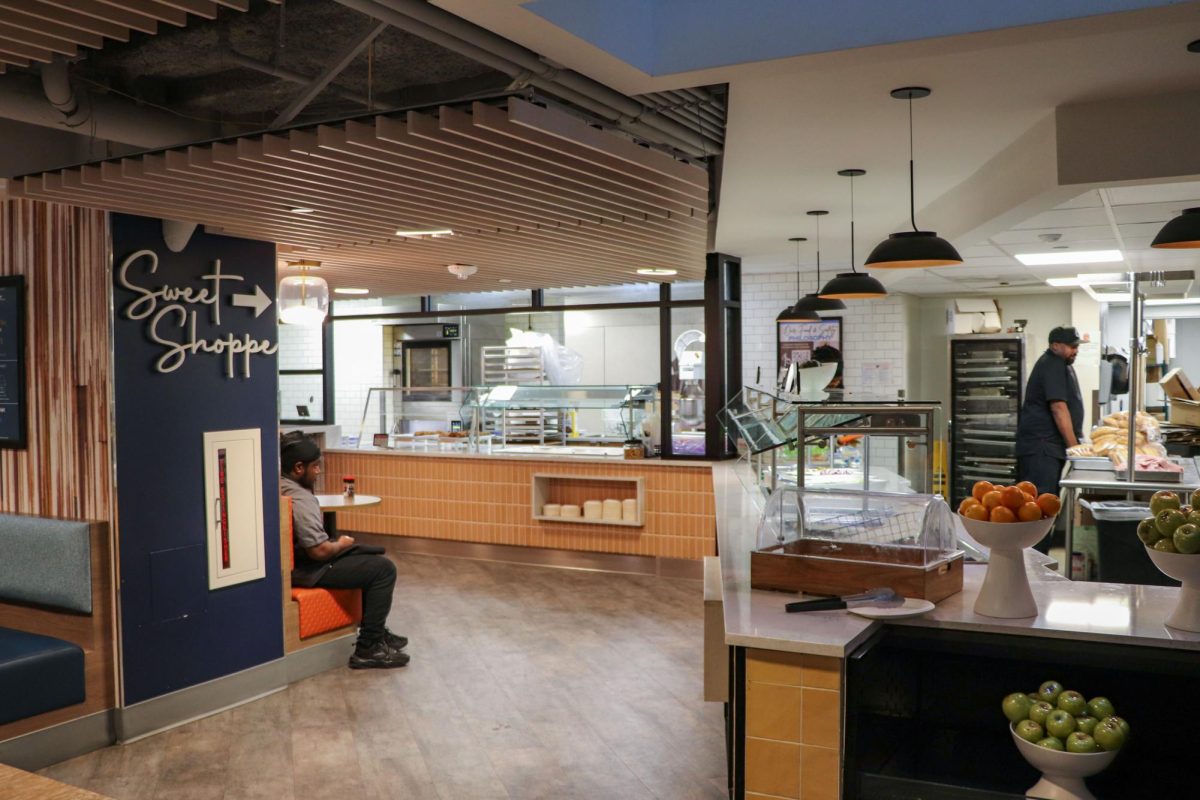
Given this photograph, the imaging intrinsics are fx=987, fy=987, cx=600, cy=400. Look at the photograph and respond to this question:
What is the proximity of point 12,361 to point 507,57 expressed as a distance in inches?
128

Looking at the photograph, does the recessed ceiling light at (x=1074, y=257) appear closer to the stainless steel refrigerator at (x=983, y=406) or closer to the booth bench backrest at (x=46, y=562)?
the stainless steel refrigerator at (x=983, y=406)

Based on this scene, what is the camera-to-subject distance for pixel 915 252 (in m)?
3.99

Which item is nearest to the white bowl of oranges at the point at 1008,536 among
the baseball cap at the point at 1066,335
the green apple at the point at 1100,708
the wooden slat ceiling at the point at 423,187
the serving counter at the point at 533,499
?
the green apple at the point at 1100,708

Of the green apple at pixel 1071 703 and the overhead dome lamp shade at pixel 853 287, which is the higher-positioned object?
the overhead dome lamp shade at pixel 853 287

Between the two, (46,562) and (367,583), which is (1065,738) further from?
(46,562)

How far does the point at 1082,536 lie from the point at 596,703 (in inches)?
127

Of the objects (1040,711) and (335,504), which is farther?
(335,504)

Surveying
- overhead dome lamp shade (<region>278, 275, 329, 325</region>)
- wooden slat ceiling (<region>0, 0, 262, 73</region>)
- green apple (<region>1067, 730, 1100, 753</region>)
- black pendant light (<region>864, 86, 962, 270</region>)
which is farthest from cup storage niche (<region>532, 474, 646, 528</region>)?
wooden slat ceiling (<region>0, 0, 262, 73</region>)

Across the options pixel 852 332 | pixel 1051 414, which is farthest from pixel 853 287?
pixel 852 332

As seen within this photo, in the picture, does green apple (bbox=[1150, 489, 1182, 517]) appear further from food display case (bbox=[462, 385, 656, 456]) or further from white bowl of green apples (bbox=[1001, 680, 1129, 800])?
food display case (bbox=[462, 385, 656, 456])

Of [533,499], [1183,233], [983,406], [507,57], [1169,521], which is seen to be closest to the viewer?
[1169,521]

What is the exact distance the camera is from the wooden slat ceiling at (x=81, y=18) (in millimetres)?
2492

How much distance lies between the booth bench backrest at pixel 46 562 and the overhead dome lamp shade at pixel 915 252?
12.5 ft

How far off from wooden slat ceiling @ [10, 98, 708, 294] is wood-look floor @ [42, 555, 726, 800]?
2486 mm
